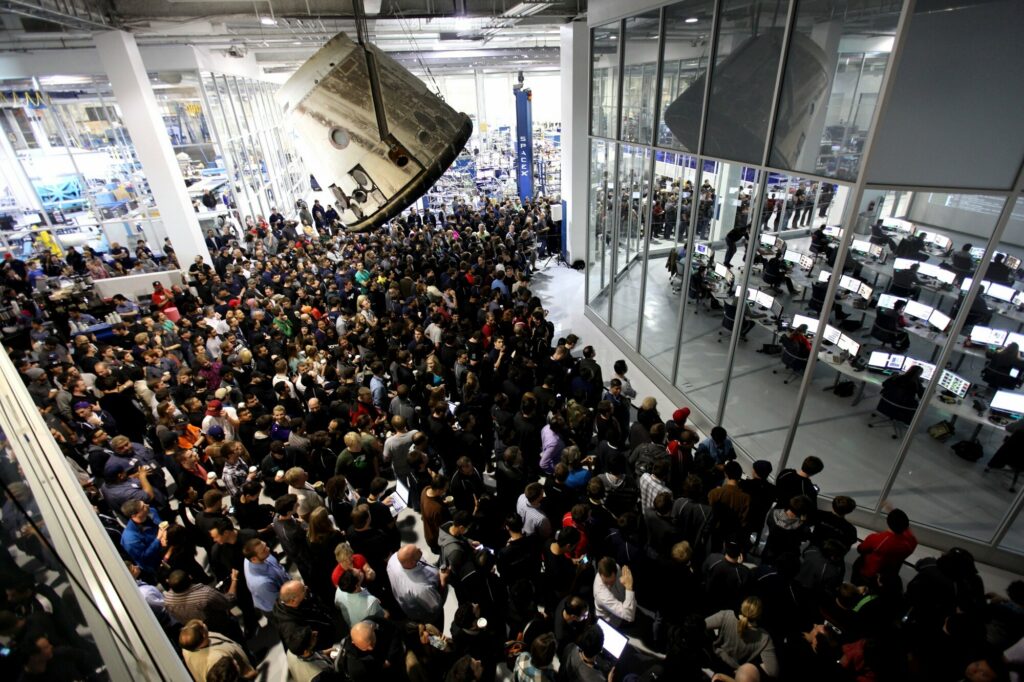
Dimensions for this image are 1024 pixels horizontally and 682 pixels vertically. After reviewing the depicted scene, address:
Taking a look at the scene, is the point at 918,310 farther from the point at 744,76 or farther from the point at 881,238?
the point at 744,76

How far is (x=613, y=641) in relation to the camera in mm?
2955

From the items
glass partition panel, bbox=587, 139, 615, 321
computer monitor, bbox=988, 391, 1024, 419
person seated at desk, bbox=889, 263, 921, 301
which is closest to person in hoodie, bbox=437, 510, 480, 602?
computer monitor, bbox=988, 391, 1024, 419

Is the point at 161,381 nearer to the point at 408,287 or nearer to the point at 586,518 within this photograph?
the point at 408,287

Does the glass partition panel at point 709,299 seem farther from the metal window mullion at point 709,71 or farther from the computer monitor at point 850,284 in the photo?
the computer monitor at point 850,284

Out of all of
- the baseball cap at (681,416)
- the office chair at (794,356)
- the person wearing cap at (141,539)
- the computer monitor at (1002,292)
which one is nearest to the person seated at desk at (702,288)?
the office chair at (794,356)

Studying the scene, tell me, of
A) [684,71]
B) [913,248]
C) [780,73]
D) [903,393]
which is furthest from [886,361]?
[684,71]

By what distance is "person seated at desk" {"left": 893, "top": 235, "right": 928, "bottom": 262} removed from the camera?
8.36 meters

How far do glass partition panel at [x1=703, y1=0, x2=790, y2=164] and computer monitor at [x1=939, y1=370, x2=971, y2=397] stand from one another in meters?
3.45

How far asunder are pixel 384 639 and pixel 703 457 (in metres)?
3.08

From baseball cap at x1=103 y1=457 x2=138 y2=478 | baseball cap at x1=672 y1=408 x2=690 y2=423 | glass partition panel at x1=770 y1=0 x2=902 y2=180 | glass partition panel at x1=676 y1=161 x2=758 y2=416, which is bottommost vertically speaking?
glass partition panel at x1=676 y1=161 x2=758 y2=416

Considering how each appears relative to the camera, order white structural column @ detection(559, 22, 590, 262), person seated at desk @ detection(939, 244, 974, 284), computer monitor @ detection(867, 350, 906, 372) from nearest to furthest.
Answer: computer monitor @ detection(867, 350, 906, 372) → person seated at desk @ detection(939, 244, 974, 284) → white structural column @ detection(559, 22, 590, 262)

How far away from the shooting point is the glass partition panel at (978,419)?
200 inches

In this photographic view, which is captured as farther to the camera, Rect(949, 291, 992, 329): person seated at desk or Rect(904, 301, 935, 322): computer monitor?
Rect(904, 301, 935, 322): computer monitor

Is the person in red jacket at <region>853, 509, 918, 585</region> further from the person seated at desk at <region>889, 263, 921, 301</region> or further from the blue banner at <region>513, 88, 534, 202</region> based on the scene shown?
the blue banner at <region>513, 88, 534, 202</region>
